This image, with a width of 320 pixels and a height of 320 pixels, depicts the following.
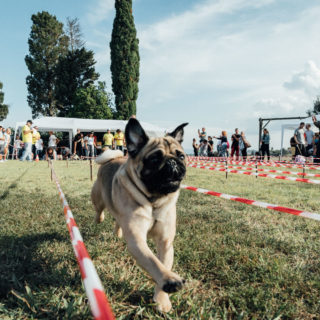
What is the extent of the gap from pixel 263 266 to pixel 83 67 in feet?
146

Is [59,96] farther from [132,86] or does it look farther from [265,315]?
[265,315]

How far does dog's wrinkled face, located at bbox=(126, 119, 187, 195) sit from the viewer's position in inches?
85.0

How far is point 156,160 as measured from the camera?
88.4 inches

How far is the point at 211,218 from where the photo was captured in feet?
14.0

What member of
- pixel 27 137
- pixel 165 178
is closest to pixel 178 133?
pixel 165 178

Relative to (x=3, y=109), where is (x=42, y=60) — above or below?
above

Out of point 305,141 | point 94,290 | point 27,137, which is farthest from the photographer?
point 305,141

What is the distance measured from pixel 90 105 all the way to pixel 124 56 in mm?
9028

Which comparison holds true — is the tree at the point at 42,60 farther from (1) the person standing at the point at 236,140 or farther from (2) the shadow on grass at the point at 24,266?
(2) the shadow on grass at the point at 24,266

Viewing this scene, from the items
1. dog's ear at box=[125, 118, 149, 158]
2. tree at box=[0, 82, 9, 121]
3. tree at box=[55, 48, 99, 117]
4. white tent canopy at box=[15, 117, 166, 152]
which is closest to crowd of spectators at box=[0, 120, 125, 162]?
white tent canopy at box=[15, 117, 166, 152]

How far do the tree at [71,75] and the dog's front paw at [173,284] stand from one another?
4216cm

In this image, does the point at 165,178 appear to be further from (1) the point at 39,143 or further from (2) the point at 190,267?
(1) the point at 39,143

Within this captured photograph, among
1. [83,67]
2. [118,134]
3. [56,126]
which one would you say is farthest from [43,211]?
[83,67]

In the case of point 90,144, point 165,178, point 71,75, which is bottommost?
point 165,178
